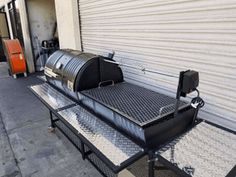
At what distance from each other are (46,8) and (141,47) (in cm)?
559

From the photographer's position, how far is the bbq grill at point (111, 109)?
4.82 ft

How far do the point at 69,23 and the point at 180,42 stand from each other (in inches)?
103

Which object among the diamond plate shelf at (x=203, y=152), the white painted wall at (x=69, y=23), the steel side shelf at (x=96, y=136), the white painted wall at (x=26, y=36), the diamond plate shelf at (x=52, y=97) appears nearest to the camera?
the diamond plate shelf at (x=203, y=152)

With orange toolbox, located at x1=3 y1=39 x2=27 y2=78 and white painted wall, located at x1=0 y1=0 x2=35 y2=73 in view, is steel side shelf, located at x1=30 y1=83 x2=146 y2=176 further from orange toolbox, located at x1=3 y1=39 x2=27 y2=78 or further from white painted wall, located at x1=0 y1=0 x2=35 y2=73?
white painted wall, located at x1=0 y1=0 x2=35 y2=73

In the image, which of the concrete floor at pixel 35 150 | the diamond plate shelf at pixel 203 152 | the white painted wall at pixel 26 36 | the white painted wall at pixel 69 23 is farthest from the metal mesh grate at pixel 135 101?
the white painted wall at pixel 26 36

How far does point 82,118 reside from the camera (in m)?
2.00

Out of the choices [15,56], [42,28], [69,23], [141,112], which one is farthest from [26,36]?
[141,112]

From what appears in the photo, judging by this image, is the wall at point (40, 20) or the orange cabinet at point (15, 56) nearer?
the orange cabinet at point (15, 56)

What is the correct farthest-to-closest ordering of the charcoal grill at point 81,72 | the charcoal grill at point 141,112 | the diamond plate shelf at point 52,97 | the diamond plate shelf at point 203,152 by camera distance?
the diamond plate shelf at point 52,97 < the charcoal grill at point 81,72 < the charcoal grill at point 141,112 < the diamond plate shelf at point 203,152

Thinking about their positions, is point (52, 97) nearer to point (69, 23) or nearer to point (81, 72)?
point (81, 72)

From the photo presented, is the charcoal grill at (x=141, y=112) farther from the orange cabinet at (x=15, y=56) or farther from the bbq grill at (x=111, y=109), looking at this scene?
the orange cabinet at (x=15, y=56)

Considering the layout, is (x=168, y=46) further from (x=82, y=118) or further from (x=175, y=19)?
(x=82, y=118)

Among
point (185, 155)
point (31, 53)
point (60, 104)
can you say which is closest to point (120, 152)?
point (185, 155)

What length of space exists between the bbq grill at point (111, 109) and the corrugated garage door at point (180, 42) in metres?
0.29
